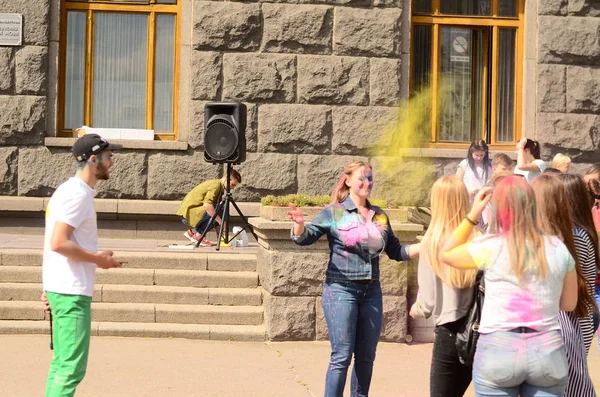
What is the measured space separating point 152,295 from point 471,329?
18.3 ft

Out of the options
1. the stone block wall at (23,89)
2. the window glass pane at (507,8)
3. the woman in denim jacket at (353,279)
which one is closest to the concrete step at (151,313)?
the woman in denim jacket at (353,279)

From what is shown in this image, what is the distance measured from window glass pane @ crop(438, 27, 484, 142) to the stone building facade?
42.1 inches

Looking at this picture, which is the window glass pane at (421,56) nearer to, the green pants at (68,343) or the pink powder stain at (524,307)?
the green pants at (68,343)

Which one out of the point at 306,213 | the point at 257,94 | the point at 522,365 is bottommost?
the point at 522,365

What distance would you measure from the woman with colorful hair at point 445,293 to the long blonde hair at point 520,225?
2.91ft

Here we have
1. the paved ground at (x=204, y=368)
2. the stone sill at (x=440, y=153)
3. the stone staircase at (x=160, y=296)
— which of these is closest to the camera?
the paved ground at (x=204, y=368)

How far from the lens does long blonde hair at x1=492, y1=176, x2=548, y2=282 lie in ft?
15.1

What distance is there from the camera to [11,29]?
44.7ft

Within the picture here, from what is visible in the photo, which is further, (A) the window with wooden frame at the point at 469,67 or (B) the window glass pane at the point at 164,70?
(A) the window with wooden frame at the point at 469,67

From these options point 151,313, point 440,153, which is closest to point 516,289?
point 151,313

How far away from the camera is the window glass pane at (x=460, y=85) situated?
49.1 feet

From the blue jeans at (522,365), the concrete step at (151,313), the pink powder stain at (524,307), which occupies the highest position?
the pink powder stain at (524,307)

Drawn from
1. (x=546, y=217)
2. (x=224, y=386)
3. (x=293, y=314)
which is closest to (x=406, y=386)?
(x=224, y=386)

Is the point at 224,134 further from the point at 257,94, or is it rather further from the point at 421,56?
the point at 421,56
